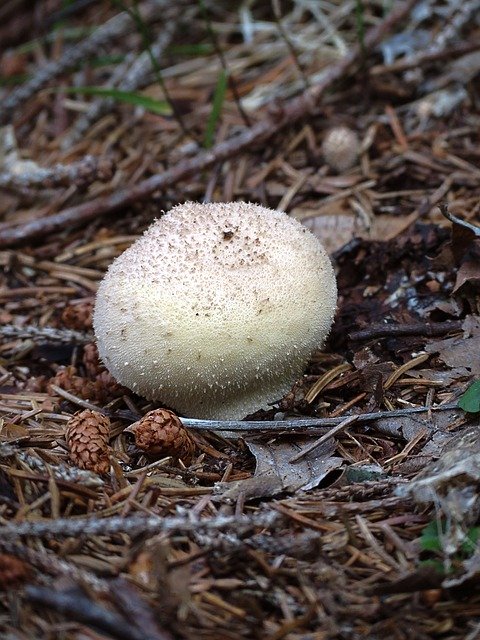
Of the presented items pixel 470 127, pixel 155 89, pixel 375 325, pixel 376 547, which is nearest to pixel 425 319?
pixel 375 325

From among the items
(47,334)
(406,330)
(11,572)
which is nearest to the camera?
(11,572)

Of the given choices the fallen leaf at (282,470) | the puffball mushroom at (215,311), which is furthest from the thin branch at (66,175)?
the fallen leaf at (282,470)

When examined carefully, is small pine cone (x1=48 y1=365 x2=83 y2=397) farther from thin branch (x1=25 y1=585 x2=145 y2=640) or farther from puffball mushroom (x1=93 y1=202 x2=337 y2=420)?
thin branch (x1=25 y1=585 x2=145 y2=640)

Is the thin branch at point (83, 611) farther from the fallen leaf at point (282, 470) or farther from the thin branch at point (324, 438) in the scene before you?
the thin branch at point (324, 438)

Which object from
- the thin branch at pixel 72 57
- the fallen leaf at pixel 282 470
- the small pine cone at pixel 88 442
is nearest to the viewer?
the fallen leaf at pixel 282 470

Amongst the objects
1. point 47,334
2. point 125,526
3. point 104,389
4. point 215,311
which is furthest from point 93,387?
point 125,526

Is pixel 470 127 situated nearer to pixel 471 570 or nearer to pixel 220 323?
pixel 220 323

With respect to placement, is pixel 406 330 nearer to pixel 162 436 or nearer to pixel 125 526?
pixel 162 436
